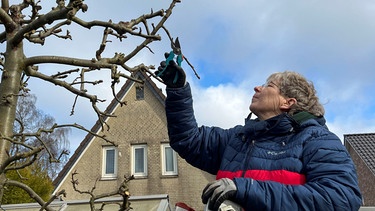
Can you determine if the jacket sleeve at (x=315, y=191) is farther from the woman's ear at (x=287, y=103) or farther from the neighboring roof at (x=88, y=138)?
the neighboring roof at (x=88, y=138)

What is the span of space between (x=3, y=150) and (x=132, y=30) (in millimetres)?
1182

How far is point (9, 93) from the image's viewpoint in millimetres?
2812

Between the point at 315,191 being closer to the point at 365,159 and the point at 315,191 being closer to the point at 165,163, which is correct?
the point at 165,163

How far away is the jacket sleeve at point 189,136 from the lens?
2201 millimetres

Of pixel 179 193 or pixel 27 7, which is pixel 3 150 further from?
pixel 179 193

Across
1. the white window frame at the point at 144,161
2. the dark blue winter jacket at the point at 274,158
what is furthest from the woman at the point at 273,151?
the white window frame at the point at 144,161

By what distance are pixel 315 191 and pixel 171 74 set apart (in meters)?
0.92

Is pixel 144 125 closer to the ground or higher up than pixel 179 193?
higher up

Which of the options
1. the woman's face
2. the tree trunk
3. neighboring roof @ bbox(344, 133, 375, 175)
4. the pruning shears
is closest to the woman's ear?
the woman's face

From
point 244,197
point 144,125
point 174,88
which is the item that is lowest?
point 244,197

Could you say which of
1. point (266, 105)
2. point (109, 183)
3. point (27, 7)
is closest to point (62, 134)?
point (109, 183)

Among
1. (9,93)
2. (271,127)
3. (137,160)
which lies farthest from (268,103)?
(137,160)

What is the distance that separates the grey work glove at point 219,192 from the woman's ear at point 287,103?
2.05 feet

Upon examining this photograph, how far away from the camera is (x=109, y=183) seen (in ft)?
44.9
